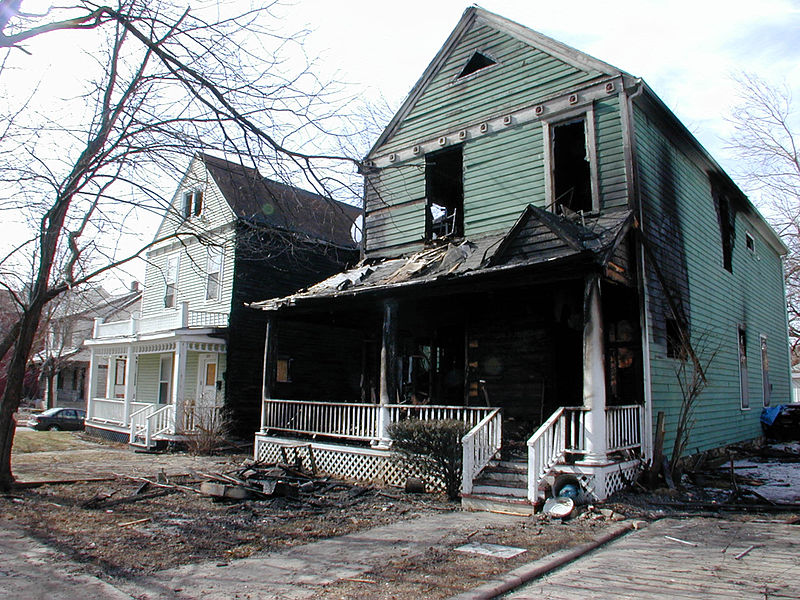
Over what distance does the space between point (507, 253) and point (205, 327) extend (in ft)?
37.7

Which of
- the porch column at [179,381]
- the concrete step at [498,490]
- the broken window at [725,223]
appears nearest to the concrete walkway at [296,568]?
the concrete step at [498,490]

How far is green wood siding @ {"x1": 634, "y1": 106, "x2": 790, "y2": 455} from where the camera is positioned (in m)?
11.4

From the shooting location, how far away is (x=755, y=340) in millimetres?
17109

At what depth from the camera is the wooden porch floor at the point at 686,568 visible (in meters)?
4.95

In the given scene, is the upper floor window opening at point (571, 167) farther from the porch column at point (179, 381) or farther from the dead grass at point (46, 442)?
the dead grass at point (46, 442)

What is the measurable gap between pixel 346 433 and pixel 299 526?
4.69 metres

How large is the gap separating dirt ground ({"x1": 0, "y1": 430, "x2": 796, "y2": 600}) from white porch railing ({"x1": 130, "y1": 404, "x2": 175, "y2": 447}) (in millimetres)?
5632

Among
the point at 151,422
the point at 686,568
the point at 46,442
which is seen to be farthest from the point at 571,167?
the point at 46,442

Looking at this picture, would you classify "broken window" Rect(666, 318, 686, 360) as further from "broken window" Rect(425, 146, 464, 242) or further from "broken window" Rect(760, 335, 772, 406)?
"broken window" Rect(760, 335, 772, 406)

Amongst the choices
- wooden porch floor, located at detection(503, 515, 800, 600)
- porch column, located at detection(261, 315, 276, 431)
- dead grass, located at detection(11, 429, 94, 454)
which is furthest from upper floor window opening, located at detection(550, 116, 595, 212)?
dead grass, located at detection(11, 429, 94, 454)

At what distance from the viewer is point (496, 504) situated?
8.70m

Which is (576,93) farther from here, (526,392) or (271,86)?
(271,86)

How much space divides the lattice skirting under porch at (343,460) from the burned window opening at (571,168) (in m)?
5.50

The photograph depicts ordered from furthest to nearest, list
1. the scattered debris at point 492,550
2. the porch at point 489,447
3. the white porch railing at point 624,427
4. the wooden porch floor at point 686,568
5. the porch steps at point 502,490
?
the white porch railing at point 624,427 → the porch at point 489,447 → the porch steps at point 502,490 → the scattered debris at point 492,550 → the wooden porch floor at point 686,568
